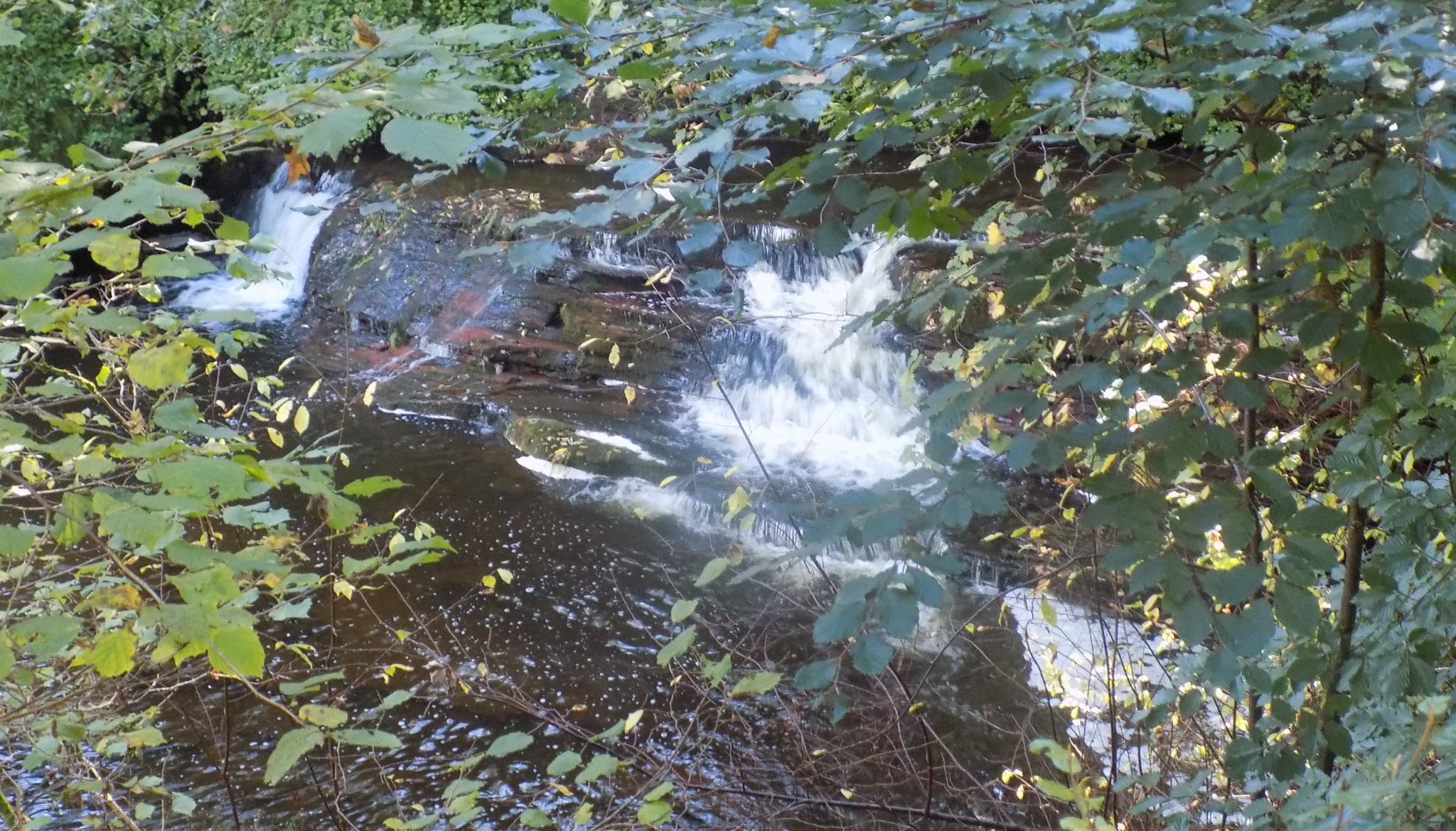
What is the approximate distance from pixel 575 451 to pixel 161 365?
533cm

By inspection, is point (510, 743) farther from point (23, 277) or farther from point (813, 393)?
point (813, 393)

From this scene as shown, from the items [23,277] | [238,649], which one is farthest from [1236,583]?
[23,277]

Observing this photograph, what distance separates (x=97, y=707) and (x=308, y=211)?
6.08 ft

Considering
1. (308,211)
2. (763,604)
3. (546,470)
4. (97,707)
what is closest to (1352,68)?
(308,211)

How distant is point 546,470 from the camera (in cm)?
692

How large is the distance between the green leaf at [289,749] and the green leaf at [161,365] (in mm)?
859

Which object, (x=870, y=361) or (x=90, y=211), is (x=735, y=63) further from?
(x=870, y=361)

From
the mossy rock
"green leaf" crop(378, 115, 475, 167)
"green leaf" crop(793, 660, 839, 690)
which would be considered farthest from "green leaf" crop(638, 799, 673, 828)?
the mossy rock

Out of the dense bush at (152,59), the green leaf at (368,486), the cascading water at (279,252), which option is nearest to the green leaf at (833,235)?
the green leaf at (368,486)

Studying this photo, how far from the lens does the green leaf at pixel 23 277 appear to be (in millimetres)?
1208

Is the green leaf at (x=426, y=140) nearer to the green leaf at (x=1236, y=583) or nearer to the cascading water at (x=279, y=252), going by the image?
the green leaf at (x=1236, y=583)

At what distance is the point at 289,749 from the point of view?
7.00ft

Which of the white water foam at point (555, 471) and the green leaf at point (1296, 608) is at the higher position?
the green leaf at point (1296, 608)

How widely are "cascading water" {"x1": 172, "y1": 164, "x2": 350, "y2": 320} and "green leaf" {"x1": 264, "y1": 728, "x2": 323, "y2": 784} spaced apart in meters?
8.22
